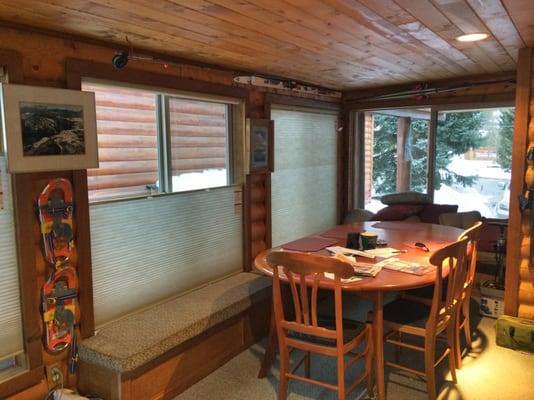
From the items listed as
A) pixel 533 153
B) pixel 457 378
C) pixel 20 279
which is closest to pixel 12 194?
pixel 20 279

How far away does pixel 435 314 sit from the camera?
248cm

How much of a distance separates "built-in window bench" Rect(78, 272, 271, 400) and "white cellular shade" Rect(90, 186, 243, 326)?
127 mm

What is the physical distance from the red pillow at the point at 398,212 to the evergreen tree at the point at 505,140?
0.93 metres

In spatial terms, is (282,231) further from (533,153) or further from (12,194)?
(12,194)

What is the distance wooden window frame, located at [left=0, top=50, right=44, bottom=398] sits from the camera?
7.62ft

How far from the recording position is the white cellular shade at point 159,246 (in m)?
2.83

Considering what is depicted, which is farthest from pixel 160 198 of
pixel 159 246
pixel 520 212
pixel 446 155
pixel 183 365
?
pixel 446 155

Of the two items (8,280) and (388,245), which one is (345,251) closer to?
(388,245)

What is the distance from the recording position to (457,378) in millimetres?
2877

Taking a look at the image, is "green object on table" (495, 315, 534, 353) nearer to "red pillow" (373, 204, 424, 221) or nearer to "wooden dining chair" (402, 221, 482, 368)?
"wooden dining chair" (402, 221, 482, 368)

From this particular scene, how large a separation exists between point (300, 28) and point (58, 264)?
1.88 meters

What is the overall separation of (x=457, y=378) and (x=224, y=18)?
2.57 m

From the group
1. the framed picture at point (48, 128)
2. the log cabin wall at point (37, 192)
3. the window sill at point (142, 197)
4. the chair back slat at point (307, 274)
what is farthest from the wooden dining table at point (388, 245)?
the framed picture at point (48, 128)

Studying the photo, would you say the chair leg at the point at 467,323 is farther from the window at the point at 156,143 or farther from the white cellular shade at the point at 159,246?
the window at the point at 156,143
